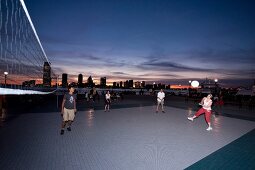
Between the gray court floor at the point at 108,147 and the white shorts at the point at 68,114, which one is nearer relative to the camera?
the gray court floor at the point at 108,147

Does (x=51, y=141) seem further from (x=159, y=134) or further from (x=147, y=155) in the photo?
(x=159, y=134)

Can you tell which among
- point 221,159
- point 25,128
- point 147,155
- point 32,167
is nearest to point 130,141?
point 147,155

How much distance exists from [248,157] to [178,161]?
1.92 m

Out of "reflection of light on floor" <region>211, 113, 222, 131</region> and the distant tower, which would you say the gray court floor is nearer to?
"reflection of light on floor" <region>211, 113, 222, 131</region>

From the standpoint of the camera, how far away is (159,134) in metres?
8.41

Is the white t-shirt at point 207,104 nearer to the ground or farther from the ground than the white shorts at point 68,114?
farther from the ground

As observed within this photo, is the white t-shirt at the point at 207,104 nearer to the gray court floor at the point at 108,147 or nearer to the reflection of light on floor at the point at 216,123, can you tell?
the reflection of light on floor at the point at 216,123

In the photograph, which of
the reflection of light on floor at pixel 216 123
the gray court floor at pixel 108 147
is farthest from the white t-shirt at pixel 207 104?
the gray court floor at pixel 108 147

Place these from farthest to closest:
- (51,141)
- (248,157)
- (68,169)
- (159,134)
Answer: (159,134), (51,141), (248,157), (68,169)

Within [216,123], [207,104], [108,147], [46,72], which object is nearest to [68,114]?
[108,147]

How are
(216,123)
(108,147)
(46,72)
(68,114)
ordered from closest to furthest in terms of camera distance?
1. (108,147)
2. (68,114)
3. (216,123)
4. (46,72)

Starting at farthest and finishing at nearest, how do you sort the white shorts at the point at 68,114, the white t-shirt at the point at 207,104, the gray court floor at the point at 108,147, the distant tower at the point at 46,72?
the distant tower at the point at 46,72 < the white t-shirt at the point at 207,104 < the white shorts at the point at 68,114 < the gray court floor at the point at 108,147

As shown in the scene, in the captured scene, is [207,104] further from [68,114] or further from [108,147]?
[68,114]

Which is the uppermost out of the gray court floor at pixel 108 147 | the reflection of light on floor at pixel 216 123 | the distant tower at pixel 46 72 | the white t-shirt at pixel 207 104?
the distant tower at pixel 46 72
